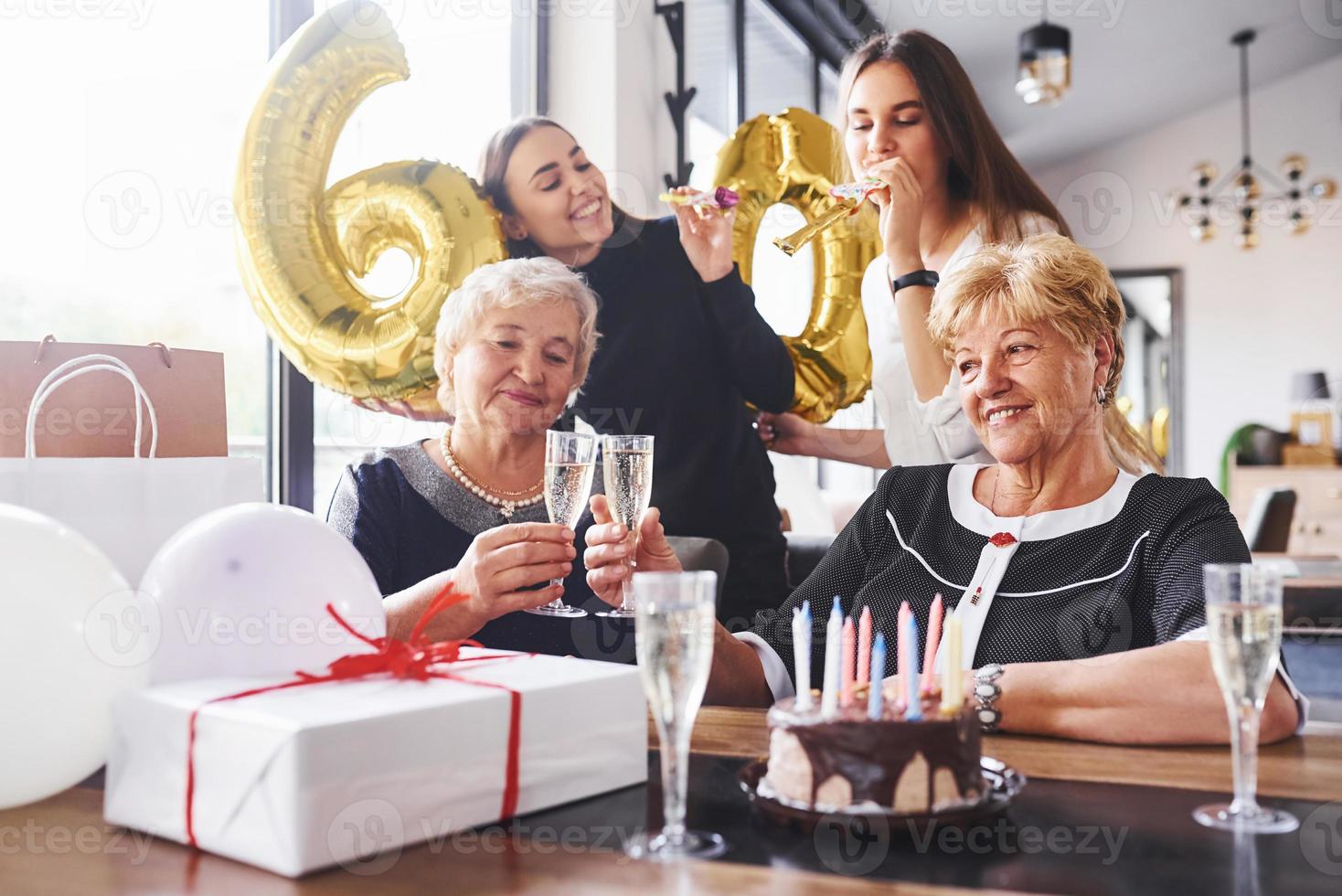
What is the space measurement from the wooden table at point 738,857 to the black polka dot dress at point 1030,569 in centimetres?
39

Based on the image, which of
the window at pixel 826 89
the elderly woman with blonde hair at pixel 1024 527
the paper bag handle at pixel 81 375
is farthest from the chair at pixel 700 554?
the window at pixel 826 89

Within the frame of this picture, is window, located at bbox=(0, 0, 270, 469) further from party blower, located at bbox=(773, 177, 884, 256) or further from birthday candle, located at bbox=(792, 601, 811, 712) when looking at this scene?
birthday candle, located at bbox=(792, 601, 811, 712)

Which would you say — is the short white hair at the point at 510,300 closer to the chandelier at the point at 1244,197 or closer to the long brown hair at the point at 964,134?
the long brown hair at the point at 964,134

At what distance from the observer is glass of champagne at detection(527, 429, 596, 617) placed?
4.55 ft

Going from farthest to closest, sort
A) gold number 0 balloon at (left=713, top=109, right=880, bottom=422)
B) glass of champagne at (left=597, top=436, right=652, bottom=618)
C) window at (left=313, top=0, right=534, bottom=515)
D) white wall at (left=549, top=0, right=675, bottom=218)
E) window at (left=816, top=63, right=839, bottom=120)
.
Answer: window at (left=816, top=63, right=839, bottom=120), white wall at (left=549, top=0, right=675, bottom=218), window at (left=313, top=0, right=534, bottom=515), gold number 0 balloon at (left=713, top=109, right=880, bottom=422), glass of champagne at (left=597, top=436, right=652, bottom=618)

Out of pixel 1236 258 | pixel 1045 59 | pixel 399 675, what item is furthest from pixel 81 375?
pixel 1236 258

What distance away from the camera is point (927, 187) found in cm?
212

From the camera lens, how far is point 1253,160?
7992mm

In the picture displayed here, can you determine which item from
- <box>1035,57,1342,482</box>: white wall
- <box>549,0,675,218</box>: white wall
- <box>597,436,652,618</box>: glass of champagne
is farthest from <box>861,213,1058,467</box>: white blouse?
<box>1035,57,1342,482</box>: white wall

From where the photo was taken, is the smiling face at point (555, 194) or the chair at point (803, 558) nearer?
the smiling face at point (555, 194)

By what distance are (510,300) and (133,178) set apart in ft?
3.16

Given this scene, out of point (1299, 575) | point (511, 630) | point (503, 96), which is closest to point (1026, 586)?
point (511, 630)

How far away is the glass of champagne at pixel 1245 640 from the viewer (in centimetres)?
84

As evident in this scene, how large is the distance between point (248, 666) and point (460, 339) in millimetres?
925
